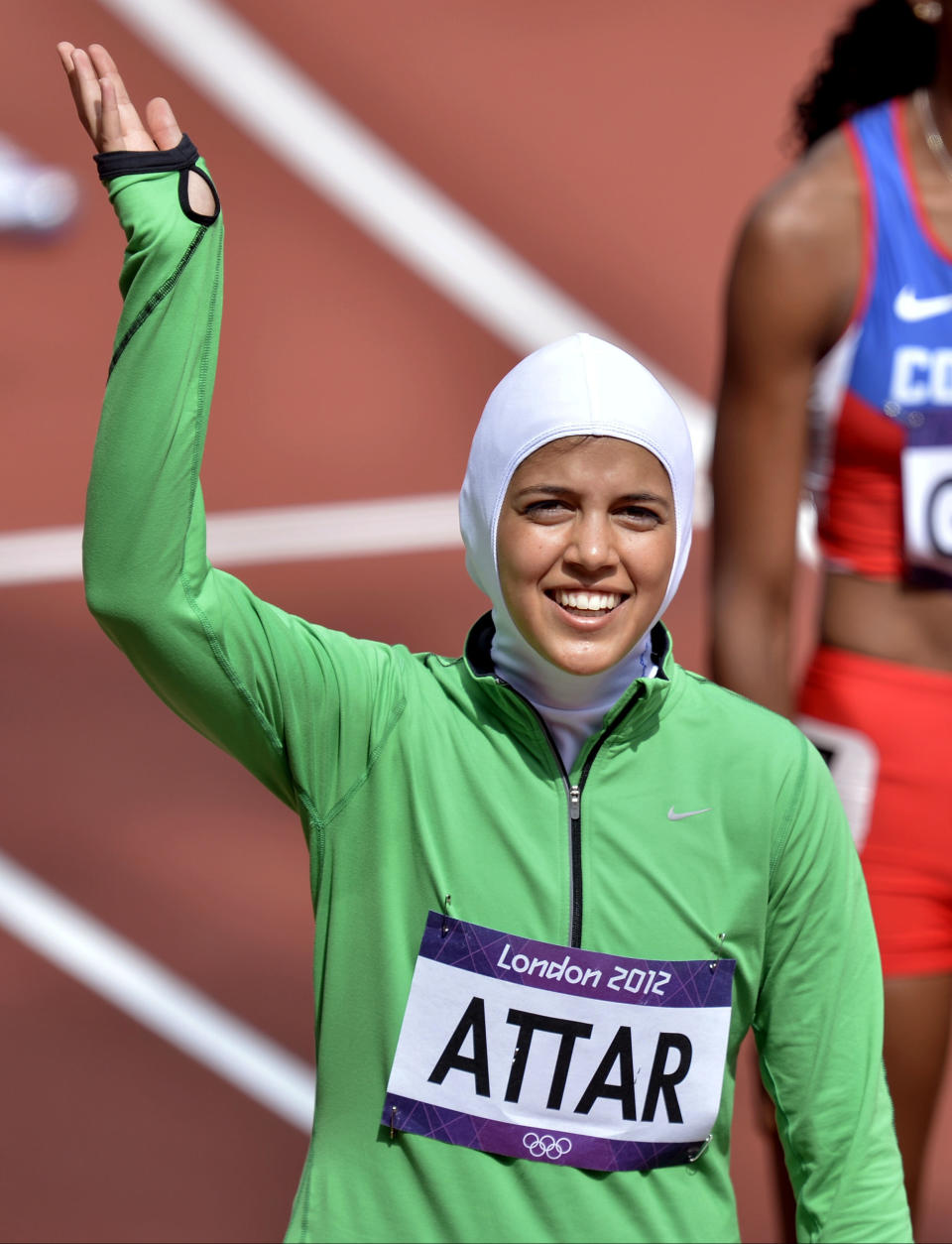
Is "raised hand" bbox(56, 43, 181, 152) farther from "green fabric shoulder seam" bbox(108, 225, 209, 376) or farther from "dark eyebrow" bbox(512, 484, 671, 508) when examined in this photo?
"dark eyebrow" bbox(512, 484, 671, 508)

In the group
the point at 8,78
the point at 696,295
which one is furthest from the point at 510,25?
the point at 8,78

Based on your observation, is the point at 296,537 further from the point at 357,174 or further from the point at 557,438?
Answer: the point at 557,438

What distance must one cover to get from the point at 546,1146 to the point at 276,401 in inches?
122

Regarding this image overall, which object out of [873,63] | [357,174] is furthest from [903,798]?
[357,174]

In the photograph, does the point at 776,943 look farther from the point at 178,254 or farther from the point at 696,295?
the point at 696,295

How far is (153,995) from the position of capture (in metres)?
3.58

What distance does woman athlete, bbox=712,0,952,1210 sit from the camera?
2244mm

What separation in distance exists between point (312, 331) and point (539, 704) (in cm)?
305

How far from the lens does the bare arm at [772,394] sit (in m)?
2.24

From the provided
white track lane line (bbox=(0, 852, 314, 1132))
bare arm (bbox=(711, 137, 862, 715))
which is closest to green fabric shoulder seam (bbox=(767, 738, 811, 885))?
bare arm (bbox=(711, 137, 862, 715))

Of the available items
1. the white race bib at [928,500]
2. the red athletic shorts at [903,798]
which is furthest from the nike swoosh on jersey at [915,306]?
the red athletic shorts at [903,798]

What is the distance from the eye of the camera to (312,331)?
4.64 m

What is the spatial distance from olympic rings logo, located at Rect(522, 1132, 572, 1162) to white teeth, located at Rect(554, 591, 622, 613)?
493 mm

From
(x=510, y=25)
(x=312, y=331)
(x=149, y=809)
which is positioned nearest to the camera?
(x=149, y=809)
